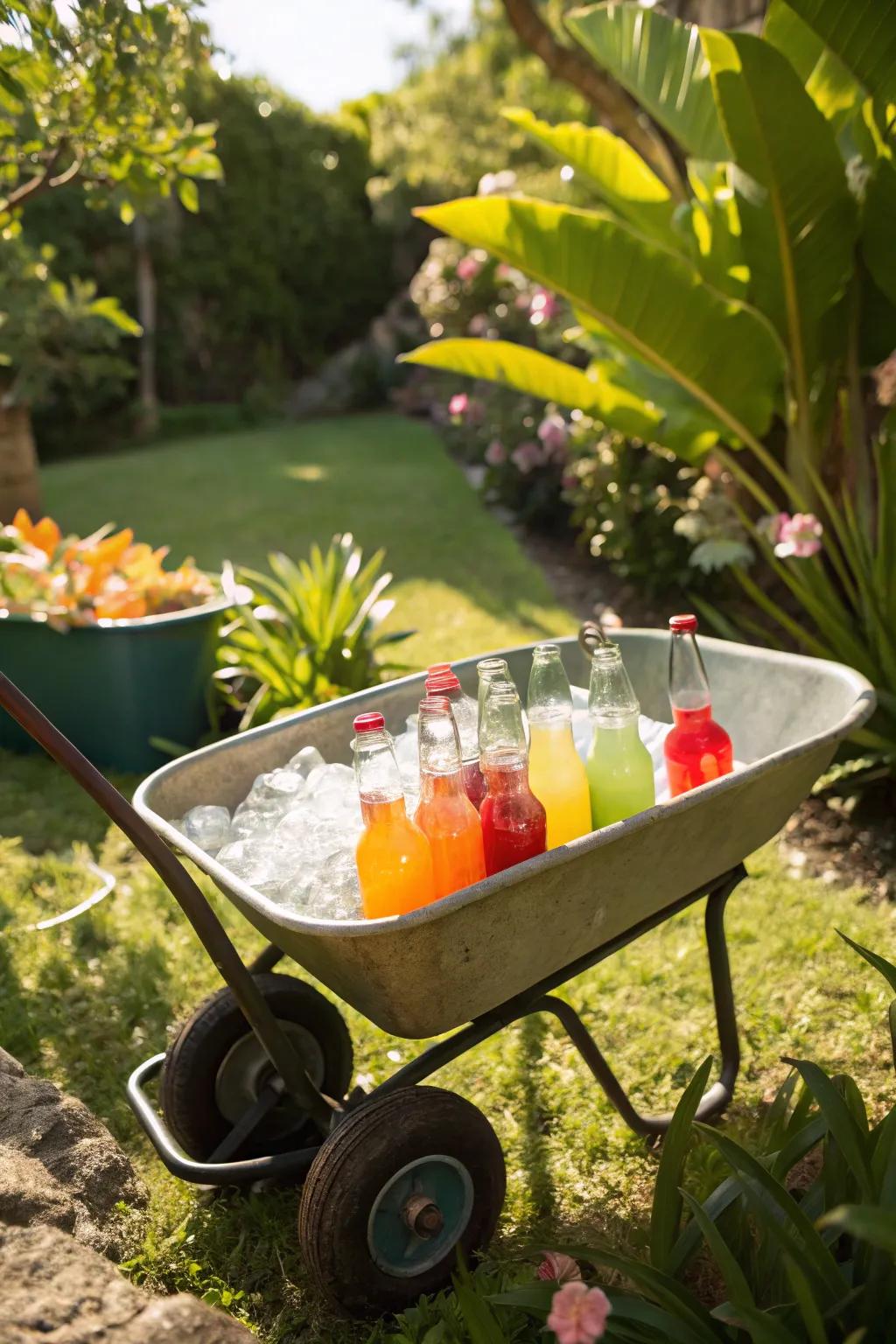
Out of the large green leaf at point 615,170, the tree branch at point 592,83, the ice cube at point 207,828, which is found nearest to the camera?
the ice cube at point 207,828

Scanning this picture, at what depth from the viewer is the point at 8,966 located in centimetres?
279

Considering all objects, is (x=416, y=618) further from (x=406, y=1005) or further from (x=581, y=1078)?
(x=406, y=1005)

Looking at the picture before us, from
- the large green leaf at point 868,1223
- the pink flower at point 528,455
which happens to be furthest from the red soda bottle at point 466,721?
the pink flower at point 528,455

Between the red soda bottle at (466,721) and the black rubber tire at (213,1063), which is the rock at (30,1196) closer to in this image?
the black rubber tire at (213,1063)

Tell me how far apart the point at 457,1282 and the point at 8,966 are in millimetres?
1662

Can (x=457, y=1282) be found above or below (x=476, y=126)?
below

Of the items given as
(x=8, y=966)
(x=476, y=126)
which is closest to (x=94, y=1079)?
(x=8, y=966)

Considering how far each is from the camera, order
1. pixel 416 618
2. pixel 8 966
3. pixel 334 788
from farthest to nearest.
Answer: pixel 416 618, pixel 8 966, pixel 334 788

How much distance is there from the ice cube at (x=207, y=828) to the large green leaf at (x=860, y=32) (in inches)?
104

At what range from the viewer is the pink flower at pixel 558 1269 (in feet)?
4.78

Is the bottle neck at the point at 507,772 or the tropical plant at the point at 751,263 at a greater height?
the tropical plant at the point at 751,263

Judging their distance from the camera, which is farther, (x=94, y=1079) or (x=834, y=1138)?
(x=94, y=1079)

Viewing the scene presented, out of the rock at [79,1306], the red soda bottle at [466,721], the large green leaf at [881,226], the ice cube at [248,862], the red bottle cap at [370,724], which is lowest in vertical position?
the rock at [79,1306]

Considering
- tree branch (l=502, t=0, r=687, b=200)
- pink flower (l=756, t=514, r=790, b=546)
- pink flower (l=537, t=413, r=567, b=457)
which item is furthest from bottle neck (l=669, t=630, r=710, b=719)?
pink flower (l=537, t=413, r=567, b=457)
